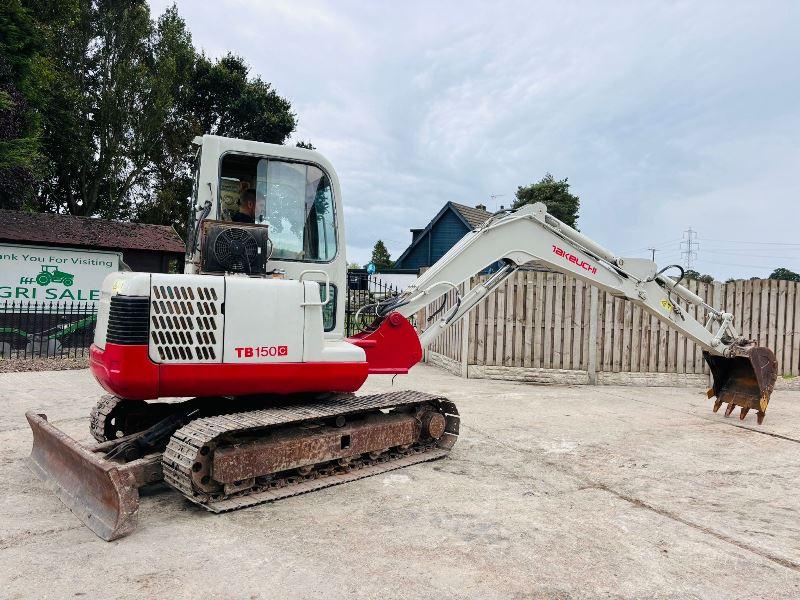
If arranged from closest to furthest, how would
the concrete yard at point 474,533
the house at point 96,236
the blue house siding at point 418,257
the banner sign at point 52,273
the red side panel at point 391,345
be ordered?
the concrete yard at point 474,533, the red side panel at point 391,345, the banner sign at point 52,273, the house at point 96,236, the blue house siding at point 418,257

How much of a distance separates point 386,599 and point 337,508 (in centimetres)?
136

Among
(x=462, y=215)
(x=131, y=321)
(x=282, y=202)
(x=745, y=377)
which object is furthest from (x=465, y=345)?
(x=462, y=215)

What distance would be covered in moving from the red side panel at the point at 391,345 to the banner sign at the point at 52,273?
10387 millimetres

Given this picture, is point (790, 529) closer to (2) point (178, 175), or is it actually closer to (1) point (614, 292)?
(1) point (614, 292)

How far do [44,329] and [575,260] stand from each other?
41.3ft

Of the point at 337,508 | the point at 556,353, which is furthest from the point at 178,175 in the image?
the point at 337,508

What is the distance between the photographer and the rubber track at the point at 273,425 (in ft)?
13.4

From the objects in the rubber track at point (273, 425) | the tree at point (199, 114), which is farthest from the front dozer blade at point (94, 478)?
the tree at point (199, 114)

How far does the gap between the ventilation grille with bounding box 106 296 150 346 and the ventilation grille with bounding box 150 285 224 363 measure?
0.17 ft

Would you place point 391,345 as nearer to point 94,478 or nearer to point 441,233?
point 94,478

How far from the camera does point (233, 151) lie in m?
4.92

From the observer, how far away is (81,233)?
589 inches

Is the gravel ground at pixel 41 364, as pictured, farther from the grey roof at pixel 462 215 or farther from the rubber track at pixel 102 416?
the grey roof at pixel 462 215

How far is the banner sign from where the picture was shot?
44.3 feet
